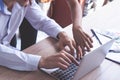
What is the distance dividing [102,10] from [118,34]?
0.32 metres

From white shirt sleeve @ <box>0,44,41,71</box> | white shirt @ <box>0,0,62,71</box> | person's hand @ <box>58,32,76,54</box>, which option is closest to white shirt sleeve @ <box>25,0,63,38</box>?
white shirt @ <box>0,0,62,71</box>

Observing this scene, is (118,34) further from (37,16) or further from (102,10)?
(37,16)

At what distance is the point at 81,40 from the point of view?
3.54 ft

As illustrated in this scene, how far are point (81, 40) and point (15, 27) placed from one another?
0.42 metres

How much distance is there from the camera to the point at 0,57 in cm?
99

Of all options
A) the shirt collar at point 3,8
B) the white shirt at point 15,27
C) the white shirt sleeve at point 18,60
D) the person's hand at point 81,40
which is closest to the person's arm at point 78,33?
the person's hand at point 81,40

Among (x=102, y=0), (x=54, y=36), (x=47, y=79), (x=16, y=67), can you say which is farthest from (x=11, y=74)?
(x=102, y=0)

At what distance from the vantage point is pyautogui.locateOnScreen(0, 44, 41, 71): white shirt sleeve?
959 mm

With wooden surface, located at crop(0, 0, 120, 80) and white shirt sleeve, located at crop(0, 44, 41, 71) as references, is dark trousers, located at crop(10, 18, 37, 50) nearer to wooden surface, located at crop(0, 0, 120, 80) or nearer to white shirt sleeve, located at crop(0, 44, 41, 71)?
wooden surface, located at crop(0, 0, 120, 80)

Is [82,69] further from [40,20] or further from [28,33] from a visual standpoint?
[28,33]

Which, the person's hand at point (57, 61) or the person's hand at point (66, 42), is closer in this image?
the person's hand at point (57, 61)

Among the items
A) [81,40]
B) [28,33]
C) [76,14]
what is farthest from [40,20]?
[28,33]

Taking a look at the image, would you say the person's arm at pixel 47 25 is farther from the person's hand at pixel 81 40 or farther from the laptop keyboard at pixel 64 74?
the laptop keyboard at pixel 64 74

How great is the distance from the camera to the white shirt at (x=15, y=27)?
3.18ft
